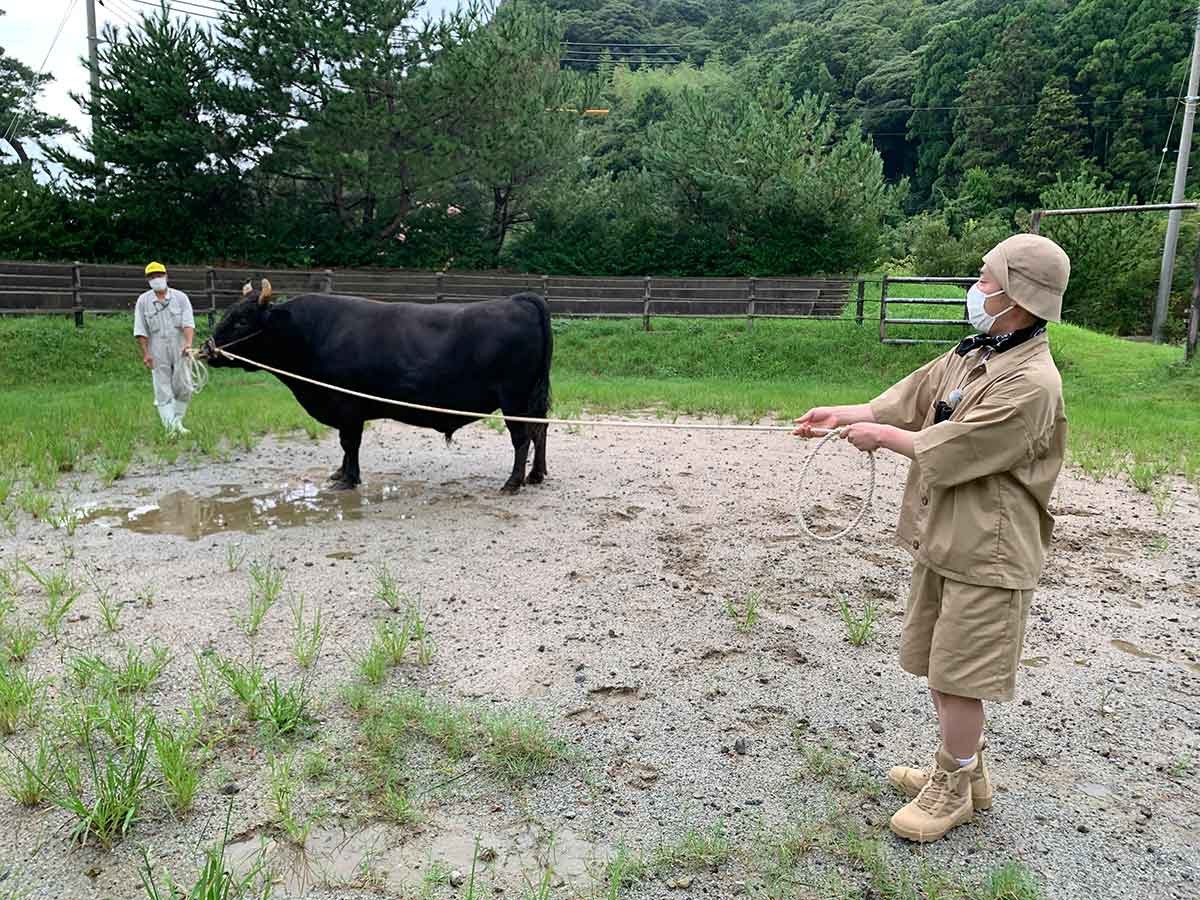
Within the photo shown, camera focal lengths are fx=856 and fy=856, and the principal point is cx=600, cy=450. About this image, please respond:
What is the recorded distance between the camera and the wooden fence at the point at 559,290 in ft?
59.4

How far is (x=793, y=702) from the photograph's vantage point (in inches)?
144

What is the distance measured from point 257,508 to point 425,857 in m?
4.47

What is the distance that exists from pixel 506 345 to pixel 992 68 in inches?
1984

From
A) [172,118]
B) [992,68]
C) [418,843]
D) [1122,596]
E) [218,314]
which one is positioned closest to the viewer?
[418,843]

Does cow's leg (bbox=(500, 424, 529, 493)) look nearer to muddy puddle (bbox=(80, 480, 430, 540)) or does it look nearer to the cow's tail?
the cow's tail

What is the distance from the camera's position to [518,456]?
23.1 feet

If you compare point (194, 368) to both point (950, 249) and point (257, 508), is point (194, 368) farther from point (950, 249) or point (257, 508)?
point (950, 249)

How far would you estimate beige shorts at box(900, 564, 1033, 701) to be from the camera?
8.30 ft

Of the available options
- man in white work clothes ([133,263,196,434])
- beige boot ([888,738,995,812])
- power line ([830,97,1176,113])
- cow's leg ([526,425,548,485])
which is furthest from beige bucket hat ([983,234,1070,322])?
power line ([830,97,1176,113])

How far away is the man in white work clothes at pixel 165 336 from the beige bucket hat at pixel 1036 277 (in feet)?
25.1

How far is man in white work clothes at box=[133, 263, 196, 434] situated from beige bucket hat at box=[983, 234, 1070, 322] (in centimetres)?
764

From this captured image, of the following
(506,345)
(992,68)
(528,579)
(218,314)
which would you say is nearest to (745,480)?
(506,345)

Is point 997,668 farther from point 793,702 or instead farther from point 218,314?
point 218,314

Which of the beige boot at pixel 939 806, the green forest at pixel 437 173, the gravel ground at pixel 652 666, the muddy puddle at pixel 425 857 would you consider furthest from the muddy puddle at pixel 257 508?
the green forest at pixel 437 173
